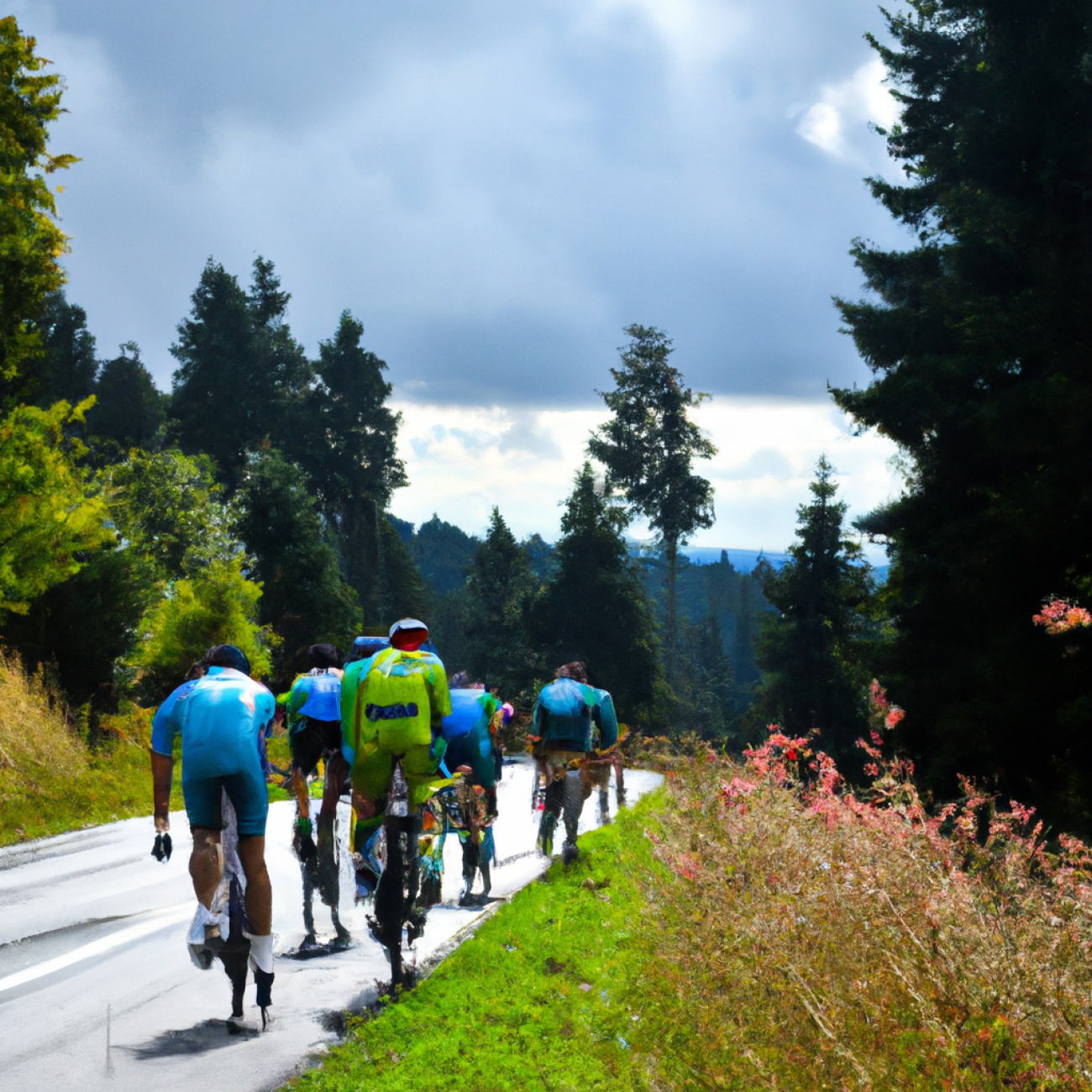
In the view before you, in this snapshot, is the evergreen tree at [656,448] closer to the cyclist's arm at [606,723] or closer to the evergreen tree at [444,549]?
the cyclist's arm at [606,723]

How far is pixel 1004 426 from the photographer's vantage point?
46.1 feet

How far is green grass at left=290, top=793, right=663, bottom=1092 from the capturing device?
14.3ft

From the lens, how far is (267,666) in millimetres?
25000

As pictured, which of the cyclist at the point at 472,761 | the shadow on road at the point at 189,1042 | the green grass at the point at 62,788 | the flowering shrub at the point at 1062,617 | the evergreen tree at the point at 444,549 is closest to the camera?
the shadow on road at the point at 189,1042

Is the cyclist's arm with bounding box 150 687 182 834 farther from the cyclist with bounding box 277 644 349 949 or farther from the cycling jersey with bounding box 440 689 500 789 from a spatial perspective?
the cycling jersey with bounding box 440 689 500 789

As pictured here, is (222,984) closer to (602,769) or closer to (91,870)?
(91,870)

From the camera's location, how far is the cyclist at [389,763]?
5.68 meters

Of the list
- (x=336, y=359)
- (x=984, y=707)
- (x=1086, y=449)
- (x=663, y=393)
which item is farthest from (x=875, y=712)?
(x=336, y=359)

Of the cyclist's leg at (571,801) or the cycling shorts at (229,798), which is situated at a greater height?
the cycling shorts at (229,798)

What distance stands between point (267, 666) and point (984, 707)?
17.3 metres

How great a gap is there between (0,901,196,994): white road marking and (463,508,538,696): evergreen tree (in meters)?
45.4

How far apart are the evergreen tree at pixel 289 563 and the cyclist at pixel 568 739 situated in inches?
1232

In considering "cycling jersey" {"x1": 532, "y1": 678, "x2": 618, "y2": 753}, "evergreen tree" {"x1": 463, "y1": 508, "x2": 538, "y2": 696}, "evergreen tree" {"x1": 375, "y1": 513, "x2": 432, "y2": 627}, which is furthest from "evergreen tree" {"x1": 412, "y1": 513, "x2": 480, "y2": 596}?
"cycling jersey" {"x1": 532, "y1": 678, "x2": 618, "y2": 753}

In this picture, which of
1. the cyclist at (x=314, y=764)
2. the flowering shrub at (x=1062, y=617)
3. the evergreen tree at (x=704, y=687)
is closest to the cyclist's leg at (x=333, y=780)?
the cyclist at (x=314, y=764)
